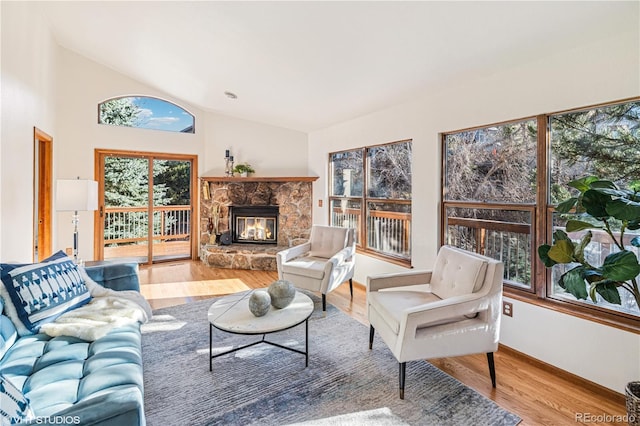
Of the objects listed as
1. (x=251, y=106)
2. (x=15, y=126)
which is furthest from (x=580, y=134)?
(x=15, y=126)

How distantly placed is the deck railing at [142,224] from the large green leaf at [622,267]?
229 inches

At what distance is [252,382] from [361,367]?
0.79 metres

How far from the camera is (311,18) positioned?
8.25 feet

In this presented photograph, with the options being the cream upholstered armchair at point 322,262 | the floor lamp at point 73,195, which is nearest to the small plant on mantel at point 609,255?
the cream upholstered armchair at point 322,262

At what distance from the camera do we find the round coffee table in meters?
2.16

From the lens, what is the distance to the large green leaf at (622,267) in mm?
1553

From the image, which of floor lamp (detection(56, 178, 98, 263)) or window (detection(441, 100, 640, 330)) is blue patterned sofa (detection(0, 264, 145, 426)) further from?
window (detection(441, 100, 640, 330))

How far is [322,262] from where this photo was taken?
12.6 feet

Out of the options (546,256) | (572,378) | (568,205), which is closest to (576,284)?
(546,256)

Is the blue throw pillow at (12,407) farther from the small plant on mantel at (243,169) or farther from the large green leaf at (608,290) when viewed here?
the small plant on mantel at (243,169)

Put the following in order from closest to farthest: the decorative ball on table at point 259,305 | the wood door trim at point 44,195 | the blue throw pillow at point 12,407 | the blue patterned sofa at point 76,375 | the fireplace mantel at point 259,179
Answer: the blue throw pillow at point 12,407, the blue patterned sofa at point 76,375, the decorative ball on table at point 259,305, the wood door trim at point 44,195, the fireplace mantel at point 259,179

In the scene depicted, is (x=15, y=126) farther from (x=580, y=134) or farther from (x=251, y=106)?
(x=580, y=134)

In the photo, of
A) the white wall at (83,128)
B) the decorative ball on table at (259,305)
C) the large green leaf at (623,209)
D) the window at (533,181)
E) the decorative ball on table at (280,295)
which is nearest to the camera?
the large green leaf at (623,209)

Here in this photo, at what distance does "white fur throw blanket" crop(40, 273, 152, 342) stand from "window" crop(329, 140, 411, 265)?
2.82 meters
